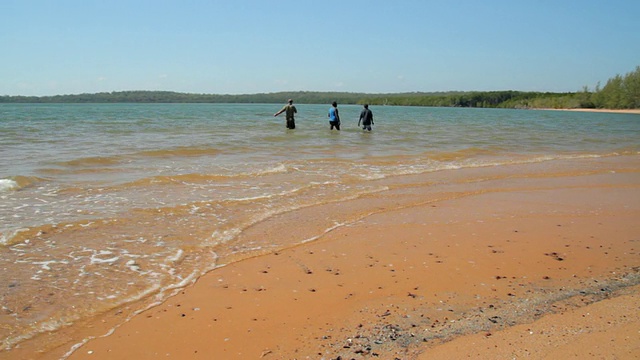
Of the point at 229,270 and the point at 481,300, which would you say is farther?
the point at 229,270

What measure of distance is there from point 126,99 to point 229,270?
540 feet

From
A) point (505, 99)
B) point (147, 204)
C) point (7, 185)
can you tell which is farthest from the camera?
point (505, 99)

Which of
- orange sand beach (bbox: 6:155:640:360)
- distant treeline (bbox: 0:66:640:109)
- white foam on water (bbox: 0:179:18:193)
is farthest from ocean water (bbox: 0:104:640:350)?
distant treeline (bbox: 0:66:640:109)

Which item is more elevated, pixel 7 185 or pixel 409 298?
pixel 7 185

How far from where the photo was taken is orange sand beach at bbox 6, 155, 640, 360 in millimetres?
3438

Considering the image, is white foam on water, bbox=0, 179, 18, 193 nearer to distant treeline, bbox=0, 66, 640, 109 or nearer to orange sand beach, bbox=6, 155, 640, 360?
orange sand beach, bbox=6, 155, 640, 360

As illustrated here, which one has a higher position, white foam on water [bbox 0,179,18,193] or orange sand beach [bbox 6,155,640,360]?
white foam on water [bbox 0,179,18,193]

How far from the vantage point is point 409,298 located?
429 centimetres

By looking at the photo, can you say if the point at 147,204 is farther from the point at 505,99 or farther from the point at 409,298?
the point at 505,99

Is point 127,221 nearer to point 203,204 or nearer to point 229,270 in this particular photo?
point 203,204

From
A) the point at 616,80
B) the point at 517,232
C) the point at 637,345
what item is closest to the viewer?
the point at 637,345

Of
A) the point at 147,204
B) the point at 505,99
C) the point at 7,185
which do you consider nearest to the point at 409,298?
the point at 147,204

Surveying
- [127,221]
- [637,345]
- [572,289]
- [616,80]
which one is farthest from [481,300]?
[616,80]

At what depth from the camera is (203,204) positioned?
8.11m
